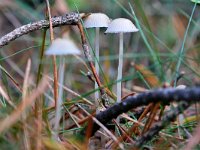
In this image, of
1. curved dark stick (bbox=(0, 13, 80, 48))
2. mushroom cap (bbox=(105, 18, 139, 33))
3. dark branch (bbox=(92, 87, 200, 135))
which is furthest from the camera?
curved dark stick (bbox=(0, 13, 80, 48))

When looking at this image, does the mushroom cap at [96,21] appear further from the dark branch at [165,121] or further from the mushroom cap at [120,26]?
the dark branch at [165,121]

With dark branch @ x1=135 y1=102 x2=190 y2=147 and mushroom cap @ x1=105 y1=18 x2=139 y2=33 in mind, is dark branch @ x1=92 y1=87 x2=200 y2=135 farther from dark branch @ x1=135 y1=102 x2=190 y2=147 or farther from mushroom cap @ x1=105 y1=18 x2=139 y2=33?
mushroom cap @ x1=105 y1=18 x2=139 y2=33

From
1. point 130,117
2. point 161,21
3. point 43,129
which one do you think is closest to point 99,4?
point 161,21

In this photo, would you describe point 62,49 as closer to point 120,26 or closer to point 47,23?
point 120,26

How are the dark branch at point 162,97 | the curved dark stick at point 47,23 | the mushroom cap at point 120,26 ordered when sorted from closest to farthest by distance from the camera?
the dark branch at point 162,97
the mushroom cap at point 120,26
the curved dark stick at point 47,23

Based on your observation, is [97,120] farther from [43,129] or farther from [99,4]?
[99,4]

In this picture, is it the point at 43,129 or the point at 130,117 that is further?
the point at 130,117

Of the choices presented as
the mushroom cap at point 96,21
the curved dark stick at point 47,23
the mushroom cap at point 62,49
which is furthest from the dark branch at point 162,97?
the curved dark stick at point 47,23

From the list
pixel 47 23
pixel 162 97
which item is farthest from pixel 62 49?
pixel 47 23

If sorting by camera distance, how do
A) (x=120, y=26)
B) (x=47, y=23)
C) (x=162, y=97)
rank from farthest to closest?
(x=47, y=23)
(x=120, y=26)
(x=162, y=97)

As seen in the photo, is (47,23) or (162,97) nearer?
(162,97)

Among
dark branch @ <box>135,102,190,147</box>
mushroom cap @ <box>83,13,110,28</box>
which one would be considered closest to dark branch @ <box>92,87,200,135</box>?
dark branch @ <box>135,102,190,147</box>
